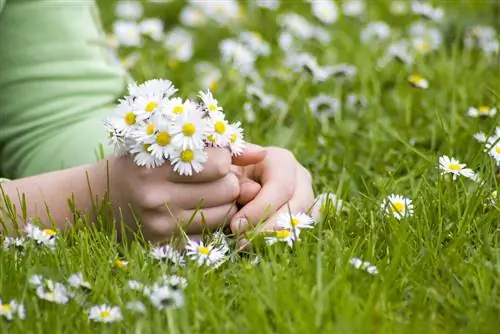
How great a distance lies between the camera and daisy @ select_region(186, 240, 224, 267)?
1377mm

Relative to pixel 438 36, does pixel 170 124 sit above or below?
above

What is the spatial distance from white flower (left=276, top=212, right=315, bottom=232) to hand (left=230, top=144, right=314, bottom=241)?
0.01 meters

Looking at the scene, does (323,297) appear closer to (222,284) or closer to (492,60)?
(222,284)

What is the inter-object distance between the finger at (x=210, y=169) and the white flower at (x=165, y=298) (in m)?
0.24

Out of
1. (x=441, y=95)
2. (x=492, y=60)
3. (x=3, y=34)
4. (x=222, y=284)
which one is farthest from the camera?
(x=492, y=60)

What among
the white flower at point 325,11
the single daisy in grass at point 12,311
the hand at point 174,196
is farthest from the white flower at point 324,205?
the white flower at point 325,11

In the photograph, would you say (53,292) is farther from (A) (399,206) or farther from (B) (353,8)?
(B) (353,8)

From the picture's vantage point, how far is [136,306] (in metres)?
1.23

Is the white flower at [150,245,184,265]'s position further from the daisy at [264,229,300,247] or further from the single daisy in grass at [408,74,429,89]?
the single daisy in grass at [408,74,429,89]

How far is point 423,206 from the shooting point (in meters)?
1.52

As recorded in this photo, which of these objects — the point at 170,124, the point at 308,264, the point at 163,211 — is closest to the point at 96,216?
the point at 163,211

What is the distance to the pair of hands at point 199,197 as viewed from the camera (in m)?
1.46

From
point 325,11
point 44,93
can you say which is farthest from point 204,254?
point 325,11

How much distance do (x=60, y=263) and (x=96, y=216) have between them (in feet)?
0.52
